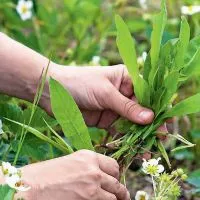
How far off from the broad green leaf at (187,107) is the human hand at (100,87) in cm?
9

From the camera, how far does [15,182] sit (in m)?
1.39

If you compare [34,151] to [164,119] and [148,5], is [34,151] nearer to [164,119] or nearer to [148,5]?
[164,119]

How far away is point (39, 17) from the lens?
2.96 m

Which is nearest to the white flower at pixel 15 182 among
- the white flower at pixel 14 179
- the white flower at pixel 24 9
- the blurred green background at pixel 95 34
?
the white flower at pixel 14 179

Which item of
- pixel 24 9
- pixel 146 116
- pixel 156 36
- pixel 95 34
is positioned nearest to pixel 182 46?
pixel 156 36

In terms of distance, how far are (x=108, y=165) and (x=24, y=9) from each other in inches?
53.6

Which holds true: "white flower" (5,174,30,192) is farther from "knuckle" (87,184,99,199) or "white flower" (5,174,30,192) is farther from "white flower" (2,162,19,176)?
"knuckle" (87,184,99,199)

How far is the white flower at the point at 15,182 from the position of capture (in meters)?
1.37

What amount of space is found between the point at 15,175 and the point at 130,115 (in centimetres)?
45

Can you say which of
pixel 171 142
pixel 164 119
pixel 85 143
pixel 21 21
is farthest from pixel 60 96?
pixel 21 21

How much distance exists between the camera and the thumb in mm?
1759

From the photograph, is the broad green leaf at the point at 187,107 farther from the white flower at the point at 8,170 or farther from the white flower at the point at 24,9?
the white flower at the point at 24,9

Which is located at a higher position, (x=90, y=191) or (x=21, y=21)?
(x=90, y=191)

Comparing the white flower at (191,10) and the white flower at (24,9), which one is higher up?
the white flower at (191,10)
